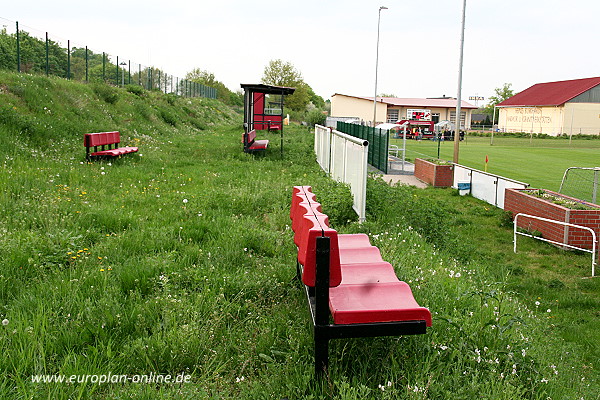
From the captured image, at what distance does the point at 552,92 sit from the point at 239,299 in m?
79.1

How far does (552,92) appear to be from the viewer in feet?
244

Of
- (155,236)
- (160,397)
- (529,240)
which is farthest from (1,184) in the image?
(529,240)

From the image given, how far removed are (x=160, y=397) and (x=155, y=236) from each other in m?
3.41

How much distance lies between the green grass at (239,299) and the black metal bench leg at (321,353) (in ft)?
0.25

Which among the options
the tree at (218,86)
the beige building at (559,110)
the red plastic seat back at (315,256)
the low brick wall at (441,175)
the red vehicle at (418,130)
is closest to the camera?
the red plastic seat back at (315,256)

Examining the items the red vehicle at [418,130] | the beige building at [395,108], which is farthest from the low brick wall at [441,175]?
the beige building at [395,108]

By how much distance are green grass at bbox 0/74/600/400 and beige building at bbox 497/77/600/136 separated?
195ft

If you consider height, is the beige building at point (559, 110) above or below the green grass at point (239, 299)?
above

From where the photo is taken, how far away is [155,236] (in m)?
6.34

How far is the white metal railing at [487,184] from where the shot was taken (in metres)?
13.1

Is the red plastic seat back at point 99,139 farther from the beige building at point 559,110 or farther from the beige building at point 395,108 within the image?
the beige building at point 395,108

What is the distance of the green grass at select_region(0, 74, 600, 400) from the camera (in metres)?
3.41

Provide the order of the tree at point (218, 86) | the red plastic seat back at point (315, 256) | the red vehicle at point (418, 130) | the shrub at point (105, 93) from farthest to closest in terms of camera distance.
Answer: the tree at point (218, 86) → the red vehicle at point (418, 130) → the shrub at point (105, 93) → the red plastic seat back at point (315, 256)

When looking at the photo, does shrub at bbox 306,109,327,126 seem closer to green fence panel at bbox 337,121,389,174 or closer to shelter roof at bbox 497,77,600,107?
green fence panel at bbox 337,121,389,174
